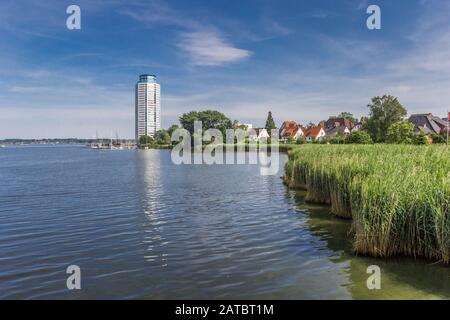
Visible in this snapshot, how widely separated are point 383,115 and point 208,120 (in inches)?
3419

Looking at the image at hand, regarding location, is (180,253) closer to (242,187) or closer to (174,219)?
(174,219)

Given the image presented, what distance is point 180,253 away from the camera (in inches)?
500

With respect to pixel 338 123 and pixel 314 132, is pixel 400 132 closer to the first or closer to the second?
pixel 338 123

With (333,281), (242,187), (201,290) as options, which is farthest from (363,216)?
(242,187)

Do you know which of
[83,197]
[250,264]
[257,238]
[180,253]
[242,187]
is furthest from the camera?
[242,187]

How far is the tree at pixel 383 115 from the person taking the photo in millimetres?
80000

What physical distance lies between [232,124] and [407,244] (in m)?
151

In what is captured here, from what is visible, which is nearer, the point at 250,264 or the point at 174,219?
the point at 250,264

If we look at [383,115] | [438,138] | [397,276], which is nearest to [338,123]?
[383,115]

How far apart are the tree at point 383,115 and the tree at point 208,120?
78.3m

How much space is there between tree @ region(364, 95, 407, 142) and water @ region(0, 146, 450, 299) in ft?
214

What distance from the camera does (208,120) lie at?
157m

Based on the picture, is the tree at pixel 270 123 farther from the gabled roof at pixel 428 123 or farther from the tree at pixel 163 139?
the gabled roof at pixel 428 123

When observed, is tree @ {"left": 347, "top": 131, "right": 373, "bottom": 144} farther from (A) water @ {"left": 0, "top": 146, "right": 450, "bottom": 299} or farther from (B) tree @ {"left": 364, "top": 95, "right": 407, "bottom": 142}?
(A) water @ {"left": 0, "top": 146, "right": 450, "bottom": 299}
